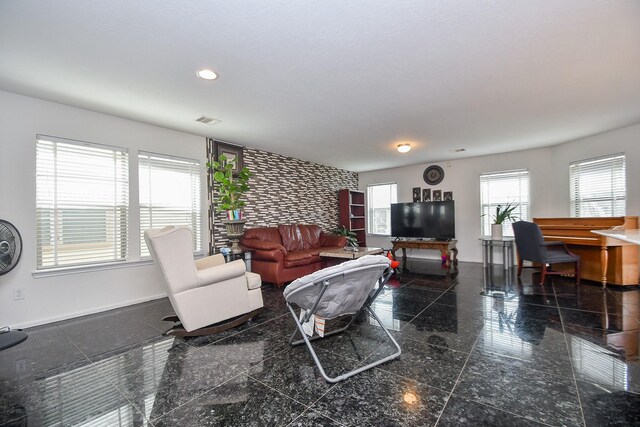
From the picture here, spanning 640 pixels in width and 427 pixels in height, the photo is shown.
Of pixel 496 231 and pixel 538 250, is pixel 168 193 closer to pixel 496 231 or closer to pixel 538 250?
pixel 538 250

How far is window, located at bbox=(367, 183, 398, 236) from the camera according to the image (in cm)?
752

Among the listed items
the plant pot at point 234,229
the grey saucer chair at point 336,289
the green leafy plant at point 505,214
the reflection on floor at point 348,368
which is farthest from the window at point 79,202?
the green leafy plant at point 505,214

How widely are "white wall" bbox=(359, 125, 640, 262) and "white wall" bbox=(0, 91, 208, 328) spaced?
583 centimetres

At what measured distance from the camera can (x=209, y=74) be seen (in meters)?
2.54

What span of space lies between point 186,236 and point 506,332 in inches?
119

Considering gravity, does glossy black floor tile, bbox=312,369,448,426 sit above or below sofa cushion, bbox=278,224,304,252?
below

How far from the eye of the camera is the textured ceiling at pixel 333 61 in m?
1.82

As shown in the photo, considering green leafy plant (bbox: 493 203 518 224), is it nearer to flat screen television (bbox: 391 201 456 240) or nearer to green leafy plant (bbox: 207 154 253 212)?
flat screen television (bbox: 391 201 456 240)

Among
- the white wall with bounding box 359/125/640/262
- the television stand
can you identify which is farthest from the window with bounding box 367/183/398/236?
the television stand

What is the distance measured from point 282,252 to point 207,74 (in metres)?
2.72

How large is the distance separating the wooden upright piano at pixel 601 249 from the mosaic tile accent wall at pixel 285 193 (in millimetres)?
4511

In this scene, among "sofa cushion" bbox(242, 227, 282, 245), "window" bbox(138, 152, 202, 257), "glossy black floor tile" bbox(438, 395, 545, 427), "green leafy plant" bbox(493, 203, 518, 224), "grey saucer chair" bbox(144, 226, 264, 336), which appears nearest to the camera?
"glossy black floor tile" bbox(438, 395, 545, 427)

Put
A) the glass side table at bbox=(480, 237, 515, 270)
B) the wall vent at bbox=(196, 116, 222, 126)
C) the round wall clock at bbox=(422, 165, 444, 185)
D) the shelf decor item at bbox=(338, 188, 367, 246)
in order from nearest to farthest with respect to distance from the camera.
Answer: the wall vent at bbox=(196, 116, 222, 126), the glass side table at bbox=(480, 237, 515, 270), the round wall clock at bbox=(422, 165, 444, 185), the shelf decor item at bbox=(338, 188, 367, 246)

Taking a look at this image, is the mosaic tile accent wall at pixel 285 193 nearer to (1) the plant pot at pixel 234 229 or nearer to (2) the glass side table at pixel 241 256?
(1) the plant pot at pixel 234 229
